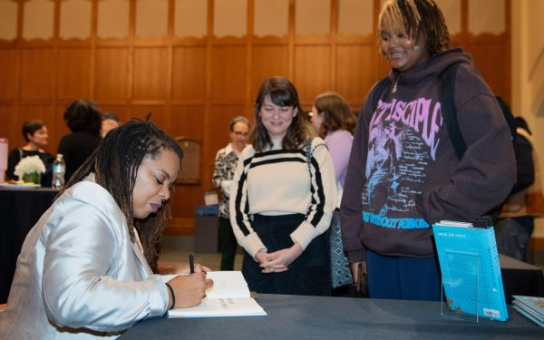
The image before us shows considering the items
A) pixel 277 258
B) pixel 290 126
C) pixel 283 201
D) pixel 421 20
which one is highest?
pixel 421 20

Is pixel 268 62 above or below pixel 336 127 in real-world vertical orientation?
above

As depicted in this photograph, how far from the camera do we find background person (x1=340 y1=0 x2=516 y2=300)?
5.16 ft

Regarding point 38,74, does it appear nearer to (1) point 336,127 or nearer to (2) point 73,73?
(2) point 73,73

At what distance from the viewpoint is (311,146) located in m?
2.47

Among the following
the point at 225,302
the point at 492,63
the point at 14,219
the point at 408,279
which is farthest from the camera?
the point at 492,63

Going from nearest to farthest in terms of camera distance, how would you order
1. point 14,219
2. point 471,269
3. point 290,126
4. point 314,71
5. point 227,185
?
1. point 471,269
2. point 290,126
3. point 14,219
4. point 227,185
5. point 314,71

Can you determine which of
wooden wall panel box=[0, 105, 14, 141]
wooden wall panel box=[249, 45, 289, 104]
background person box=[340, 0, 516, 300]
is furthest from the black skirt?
wooden wall panel box=[0, 105, 14, 141]

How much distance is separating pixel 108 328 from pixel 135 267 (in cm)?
19

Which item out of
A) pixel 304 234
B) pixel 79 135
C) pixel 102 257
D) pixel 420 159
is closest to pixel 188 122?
pixel 79 135

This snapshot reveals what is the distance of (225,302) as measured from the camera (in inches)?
53.2

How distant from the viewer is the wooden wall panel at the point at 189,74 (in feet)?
28.4

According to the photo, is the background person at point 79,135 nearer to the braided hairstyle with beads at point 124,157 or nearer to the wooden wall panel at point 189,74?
the braided hairstyle with beads at point 124,157

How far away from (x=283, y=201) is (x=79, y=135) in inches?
110

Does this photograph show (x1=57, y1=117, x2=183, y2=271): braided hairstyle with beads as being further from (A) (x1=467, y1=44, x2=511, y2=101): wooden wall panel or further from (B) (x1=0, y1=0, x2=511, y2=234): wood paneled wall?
(A) (x1=467, y1=44, x2=511, y2=101): wooden wall panel
